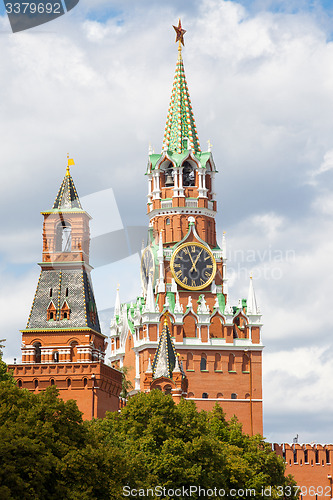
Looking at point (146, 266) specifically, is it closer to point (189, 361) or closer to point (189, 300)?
point (189, 300)

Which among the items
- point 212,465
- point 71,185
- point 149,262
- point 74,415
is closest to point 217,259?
point 149,262

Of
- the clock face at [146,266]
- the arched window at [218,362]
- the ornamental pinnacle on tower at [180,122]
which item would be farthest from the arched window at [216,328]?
the ornamental pinnacle on tower at [180,122]

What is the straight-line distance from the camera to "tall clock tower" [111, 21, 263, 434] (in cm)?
12350

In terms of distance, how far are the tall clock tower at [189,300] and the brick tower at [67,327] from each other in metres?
34.6

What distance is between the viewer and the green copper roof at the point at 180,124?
134250 mm

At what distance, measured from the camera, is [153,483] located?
2594 inches

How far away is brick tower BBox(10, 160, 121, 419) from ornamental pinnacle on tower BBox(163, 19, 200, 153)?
156 feet

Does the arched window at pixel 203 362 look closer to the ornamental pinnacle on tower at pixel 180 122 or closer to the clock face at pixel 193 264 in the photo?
the clock face at pixel 193 264

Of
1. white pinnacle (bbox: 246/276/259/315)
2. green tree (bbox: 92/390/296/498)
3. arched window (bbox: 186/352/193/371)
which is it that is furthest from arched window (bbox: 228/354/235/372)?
green tree (bbox: 92/390/296/498)

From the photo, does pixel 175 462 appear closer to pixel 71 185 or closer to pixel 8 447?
pixel 8 447

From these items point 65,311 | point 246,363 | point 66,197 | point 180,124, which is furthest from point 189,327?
point 65,311

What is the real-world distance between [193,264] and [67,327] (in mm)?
45541

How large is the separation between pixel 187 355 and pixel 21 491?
7393 cm

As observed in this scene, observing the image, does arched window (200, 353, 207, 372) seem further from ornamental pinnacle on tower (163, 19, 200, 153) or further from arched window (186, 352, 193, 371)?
ornamental pinnacle on tower (163, 19, 200, 153)
